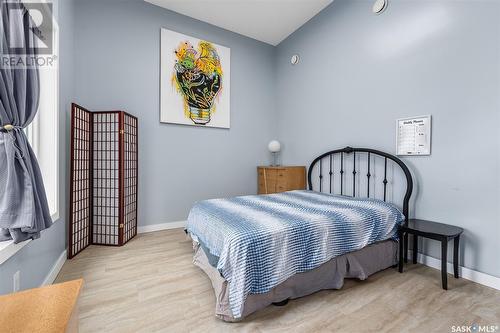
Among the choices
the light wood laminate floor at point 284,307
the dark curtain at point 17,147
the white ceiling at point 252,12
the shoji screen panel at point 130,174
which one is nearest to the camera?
the dark curtain at point 17,147

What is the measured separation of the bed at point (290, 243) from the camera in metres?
1.41

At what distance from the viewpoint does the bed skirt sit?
1.45 m

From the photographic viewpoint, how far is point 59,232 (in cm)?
211

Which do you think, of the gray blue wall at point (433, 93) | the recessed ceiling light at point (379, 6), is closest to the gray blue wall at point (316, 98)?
Result: the gray blue wall at point (433, 93)

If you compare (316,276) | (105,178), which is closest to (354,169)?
(316,276)

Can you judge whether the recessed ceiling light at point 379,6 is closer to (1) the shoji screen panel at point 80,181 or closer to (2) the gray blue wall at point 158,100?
(2) the gray blue wall at point 158,100

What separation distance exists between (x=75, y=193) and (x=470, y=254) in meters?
→ 3.83

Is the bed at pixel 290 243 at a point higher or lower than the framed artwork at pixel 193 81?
lower

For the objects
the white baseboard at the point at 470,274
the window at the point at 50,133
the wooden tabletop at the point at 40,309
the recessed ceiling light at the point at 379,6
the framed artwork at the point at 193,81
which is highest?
the recessed ceiling light at the point at 379,6

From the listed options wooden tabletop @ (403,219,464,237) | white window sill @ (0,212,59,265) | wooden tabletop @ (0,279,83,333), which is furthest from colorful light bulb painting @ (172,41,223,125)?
wooden tabletop @ (403,219,464,237)

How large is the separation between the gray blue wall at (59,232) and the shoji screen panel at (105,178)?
0.37 metres

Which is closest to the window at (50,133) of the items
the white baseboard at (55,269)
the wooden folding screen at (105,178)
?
the white baseboard at (55,269)

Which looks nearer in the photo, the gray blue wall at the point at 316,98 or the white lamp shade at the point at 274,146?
the gray blue wall at the point at 316,98

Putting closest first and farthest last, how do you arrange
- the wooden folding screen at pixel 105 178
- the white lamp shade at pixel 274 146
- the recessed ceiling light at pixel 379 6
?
the recessed ceiling light at pixel 379 6, the wooden folding screen at pixel 105 178, the white lamp shade at pixel 274 146
